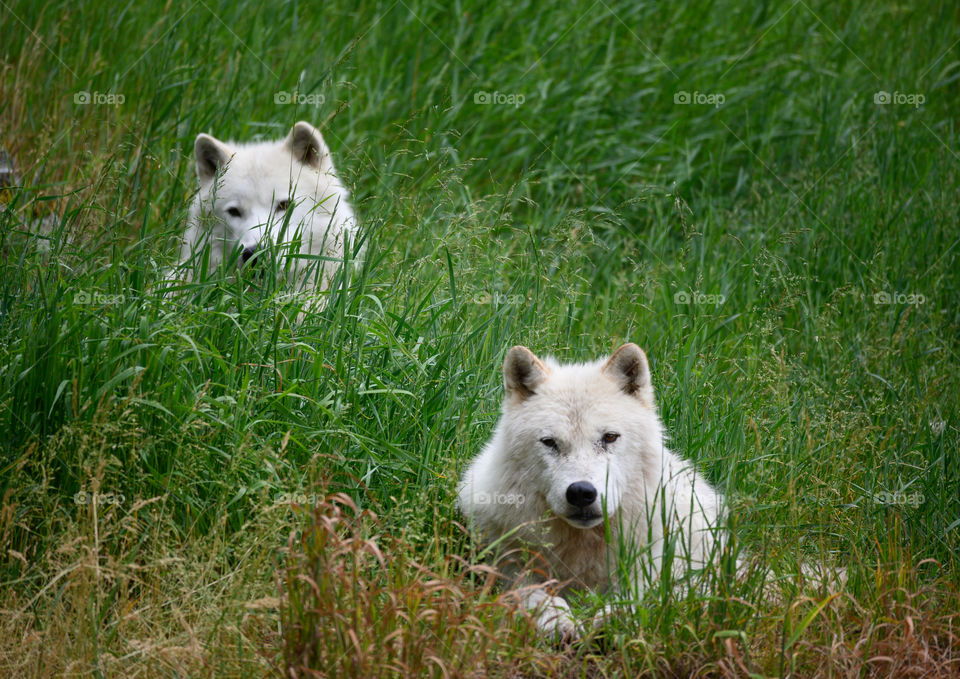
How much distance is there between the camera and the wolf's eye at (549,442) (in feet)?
11.7

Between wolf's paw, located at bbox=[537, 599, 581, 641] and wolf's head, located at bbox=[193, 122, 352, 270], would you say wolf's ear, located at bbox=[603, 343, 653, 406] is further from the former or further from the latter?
wolf's head, located at bbox=[193, 122, 352, 270]

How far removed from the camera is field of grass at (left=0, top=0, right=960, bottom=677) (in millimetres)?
3121

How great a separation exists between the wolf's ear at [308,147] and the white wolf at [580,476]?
2331 mm

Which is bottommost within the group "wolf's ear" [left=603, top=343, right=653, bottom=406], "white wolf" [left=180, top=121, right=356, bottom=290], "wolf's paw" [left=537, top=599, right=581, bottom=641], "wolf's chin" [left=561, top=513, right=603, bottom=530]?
"wolf's paw" [left=537, top=599, right=581, bottom=641]

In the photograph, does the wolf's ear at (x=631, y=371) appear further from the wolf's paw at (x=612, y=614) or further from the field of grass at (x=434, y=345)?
the wolf's paw at (x=612, y=614)

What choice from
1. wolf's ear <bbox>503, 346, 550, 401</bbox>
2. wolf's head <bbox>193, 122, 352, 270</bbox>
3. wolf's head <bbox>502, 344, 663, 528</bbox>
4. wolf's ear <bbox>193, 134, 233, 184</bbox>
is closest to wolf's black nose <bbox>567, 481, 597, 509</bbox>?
wolf's head <bbox>502, 344, 663, 528</bbox>

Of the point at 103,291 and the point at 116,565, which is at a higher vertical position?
the point at 103,291

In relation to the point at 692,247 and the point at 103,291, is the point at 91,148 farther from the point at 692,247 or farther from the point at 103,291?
the point at 692,247

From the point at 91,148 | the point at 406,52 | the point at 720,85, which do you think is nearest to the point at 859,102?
the point at 720,85

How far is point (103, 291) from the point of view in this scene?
4.06 metres

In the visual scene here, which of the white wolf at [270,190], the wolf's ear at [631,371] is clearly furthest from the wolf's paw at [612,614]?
the white wolf at [270,190]

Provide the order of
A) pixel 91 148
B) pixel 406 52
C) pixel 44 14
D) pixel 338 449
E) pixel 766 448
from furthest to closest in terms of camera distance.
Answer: pixel 406 52, pixel 44 14, pixel 91 148, pixel 766 448, pixel 338 449

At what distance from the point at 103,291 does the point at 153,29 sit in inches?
147

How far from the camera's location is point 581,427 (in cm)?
357
